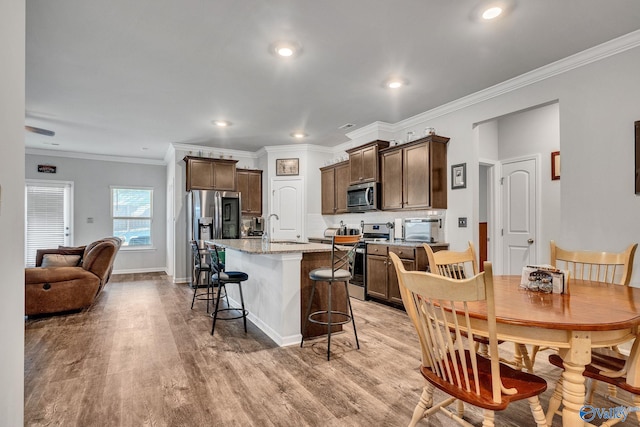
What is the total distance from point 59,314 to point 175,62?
11.3 feet

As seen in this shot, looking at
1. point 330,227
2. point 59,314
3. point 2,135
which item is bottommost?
point 59,314

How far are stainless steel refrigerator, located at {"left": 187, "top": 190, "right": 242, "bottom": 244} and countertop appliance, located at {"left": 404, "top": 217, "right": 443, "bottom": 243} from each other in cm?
330

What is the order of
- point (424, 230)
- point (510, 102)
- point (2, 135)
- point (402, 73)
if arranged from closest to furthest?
point (2, 135)
point (402, 73)
point (510, 102)
point (424, 230)

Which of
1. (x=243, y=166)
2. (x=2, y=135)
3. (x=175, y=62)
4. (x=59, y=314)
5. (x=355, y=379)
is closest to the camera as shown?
(x=2, y=135)

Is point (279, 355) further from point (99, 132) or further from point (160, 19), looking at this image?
point (99, 132)

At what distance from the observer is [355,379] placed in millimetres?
2473

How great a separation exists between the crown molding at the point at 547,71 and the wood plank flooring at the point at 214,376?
2.65m

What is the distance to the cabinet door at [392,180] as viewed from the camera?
4824mm

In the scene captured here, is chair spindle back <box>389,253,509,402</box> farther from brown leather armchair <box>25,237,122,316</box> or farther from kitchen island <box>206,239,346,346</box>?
brown leather armchair <box>25,237,122,316</box>

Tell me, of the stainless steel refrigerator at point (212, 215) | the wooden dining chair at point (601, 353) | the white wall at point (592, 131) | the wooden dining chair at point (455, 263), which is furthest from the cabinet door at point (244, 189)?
the wooden dining chair at point (601, 353)

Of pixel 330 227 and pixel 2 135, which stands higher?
pixel 2 135

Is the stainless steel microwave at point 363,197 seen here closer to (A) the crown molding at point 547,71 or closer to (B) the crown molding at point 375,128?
(B) the crown molding at point 375,128

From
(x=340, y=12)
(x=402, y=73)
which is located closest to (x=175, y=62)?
(x=340, y=12)

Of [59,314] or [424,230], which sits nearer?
[59,314]
